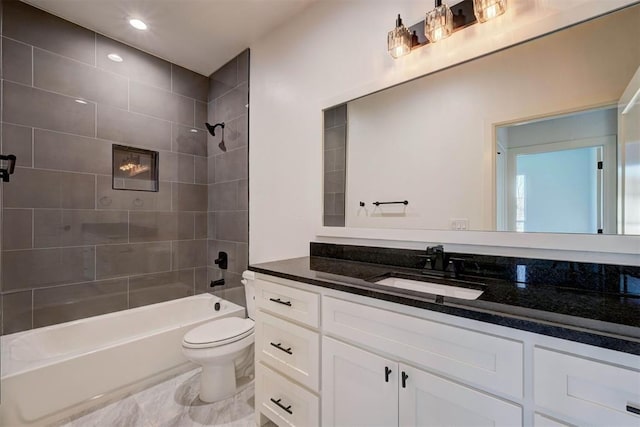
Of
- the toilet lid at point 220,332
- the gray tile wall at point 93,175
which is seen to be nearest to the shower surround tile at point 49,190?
the gray tile wall at point 93,175

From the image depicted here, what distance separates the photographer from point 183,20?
7.04 ft

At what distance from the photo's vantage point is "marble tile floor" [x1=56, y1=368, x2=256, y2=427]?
5.33 feet

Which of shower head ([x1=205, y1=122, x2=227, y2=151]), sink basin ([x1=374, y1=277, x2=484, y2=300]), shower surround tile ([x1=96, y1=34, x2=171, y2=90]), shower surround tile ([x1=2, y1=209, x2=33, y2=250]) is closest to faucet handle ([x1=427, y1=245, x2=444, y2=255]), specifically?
sink basin ([x1=374, y1=277, x2=484, y2=300])

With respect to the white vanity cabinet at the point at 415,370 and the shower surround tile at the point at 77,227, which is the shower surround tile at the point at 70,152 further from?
the white vanity cabinet at the point at 415,370

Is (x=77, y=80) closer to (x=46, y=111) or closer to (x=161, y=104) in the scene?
(x=46, y=111)

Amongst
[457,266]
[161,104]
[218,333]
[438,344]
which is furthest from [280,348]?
[161,104]

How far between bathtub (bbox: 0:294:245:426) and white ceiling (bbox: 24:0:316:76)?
7.16ft

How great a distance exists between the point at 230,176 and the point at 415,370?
7.51ft

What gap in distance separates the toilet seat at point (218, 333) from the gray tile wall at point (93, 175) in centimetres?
65

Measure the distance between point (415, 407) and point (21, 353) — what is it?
2.37 m

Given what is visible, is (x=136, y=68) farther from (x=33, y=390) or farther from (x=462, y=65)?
(x=462, y=65)

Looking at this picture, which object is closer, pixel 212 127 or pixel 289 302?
pixel 289 302

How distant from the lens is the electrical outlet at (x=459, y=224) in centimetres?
134

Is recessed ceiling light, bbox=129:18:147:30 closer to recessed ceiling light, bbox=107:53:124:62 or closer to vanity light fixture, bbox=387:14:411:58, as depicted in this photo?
recessed ceiling light, bbox=107:53:124:62
